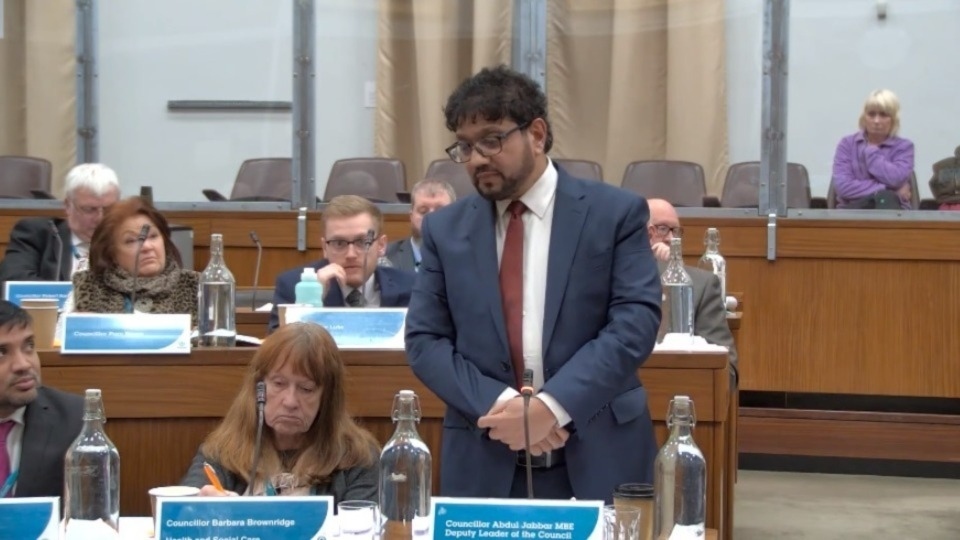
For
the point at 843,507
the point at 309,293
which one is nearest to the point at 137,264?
the point at 309,293

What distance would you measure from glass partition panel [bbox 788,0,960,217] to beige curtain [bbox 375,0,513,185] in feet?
5.83

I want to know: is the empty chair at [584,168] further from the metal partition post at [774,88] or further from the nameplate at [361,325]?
the nameplate at [361,325]

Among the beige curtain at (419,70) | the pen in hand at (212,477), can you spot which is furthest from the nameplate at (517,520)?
the beige curtain at (419,70)

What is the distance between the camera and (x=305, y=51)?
23.1 feet

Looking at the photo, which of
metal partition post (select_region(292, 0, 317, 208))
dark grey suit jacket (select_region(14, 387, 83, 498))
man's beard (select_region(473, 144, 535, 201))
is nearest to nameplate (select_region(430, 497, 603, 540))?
man's beard (select_region(473, 144, 535, 201))

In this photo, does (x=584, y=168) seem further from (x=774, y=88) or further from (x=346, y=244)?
(x=346, y=244)

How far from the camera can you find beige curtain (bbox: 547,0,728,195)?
283 inches

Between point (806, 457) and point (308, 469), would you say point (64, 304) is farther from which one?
point (806, 457)

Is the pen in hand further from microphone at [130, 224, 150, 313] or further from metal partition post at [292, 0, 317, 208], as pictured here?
metal partition post at [292, 0, 317, 208]

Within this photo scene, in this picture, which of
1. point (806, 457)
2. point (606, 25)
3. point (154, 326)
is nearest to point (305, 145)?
point (606, 25)

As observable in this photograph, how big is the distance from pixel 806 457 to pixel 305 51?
320 cm

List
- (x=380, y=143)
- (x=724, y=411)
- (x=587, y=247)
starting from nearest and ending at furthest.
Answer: (x=587, y=247) → (x=724, y=411) → (x=380, y=143)

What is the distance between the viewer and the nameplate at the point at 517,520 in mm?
1890

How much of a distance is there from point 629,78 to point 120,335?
4.67 m
